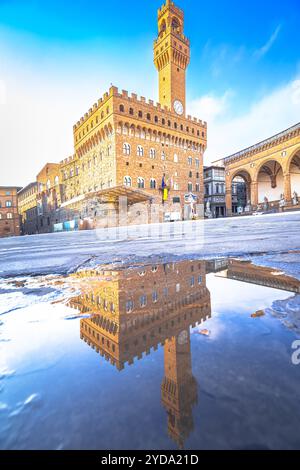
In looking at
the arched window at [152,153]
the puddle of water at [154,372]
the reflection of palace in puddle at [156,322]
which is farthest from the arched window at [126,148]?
the puddle of water at [154,372]

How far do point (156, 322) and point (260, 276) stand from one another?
2.57ft

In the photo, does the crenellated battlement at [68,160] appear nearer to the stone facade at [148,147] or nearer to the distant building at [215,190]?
the stone facade at [148,147]

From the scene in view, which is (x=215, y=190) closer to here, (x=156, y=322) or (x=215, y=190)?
(x=215, y=190)

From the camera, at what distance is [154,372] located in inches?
20.3

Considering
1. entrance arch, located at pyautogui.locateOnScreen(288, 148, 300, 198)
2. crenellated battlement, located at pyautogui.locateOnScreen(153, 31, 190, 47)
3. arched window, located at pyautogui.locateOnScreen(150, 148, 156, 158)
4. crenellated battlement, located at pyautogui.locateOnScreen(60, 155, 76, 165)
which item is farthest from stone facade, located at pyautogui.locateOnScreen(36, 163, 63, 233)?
entrance arch, located at pyautogui.locateOnScreen(288, 148, 300, 198)

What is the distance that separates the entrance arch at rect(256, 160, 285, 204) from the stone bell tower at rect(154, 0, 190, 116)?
40.4 ft

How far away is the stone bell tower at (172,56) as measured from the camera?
2981 centimetres

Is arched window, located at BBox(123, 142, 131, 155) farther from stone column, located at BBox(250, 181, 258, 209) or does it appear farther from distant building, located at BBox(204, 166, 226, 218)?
distant building, located at BBox(204, 166, 226, 218)

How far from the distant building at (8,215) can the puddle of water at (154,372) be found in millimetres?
44057

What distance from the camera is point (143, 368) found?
1.76 ft

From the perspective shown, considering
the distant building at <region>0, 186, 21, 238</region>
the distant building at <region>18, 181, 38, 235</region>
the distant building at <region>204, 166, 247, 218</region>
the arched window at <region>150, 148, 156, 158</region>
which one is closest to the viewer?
the arched window at <region>150, 148, 156, 158</region>

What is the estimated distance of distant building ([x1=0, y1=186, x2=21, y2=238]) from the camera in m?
39.3
